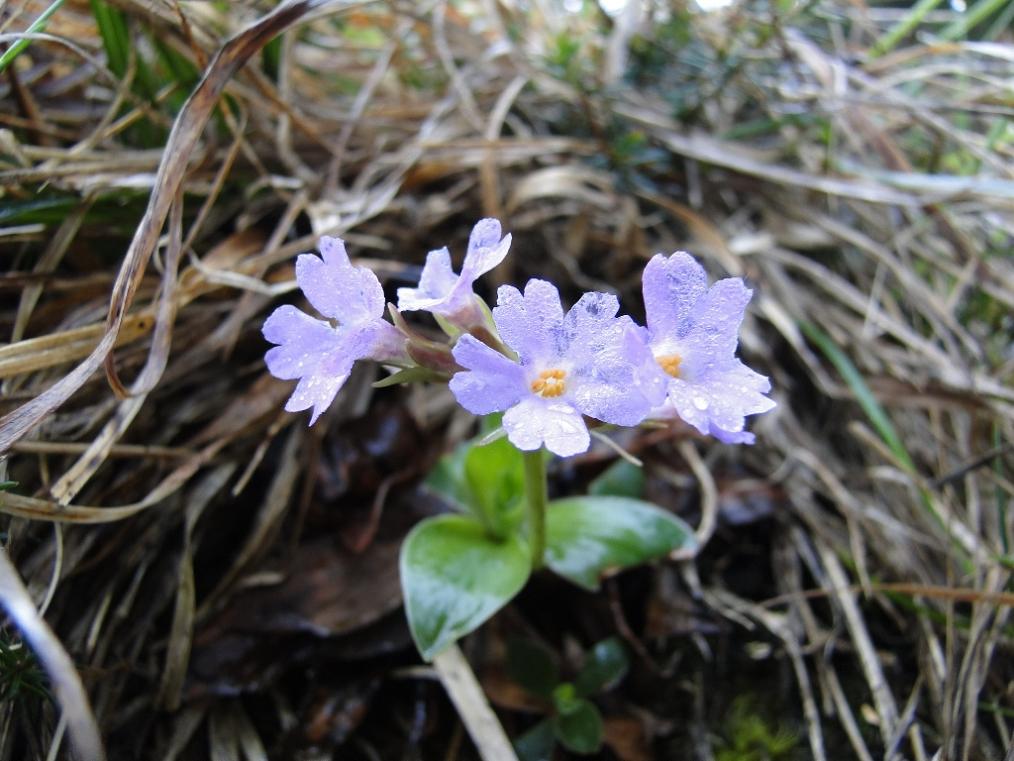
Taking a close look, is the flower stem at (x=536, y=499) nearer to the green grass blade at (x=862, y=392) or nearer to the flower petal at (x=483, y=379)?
the flower petal at (x=483, y=379)

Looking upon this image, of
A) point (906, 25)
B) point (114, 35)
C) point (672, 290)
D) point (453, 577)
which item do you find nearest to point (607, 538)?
point (453, 577)

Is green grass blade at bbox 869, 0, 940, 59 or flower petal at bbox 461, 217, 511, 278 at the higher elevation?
flower petal at bbox 461, 217, 511, 278

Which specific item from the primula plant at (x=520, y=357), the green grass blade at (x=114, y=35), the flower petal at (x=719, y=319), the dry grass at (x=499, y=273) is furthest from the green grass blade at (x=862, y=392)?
the green grass blade at (x=114, y=35)

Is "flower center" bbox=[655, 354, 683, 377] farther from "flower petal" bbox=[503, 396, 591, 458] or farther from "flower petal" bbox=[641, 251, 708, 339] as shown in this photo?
"flower petal" bbox=[503, 396, 591, 458]

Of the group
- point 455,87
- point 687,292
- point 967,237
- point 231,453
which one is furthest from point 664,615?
point 455,87

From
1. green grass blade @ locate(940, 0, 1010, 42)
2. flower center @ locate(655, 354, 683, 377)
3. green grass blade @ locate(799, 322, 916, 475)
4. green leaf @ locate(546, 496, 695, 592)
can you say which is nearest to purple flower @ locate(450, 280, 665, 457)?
flower center @ locate(655, 354, 683, 377)

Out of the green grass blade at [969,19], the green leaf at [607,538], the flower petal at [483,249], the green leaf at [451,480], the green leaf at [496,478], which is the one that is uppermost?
the flower petal at [483,249]

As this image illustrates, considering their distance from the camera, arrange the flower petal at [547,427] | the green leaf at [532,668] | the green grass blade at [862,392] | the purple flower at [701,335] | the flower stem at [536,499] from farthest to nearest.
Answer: the green grass blade at [862,392], the green leaf at [532,668], the flower stem at [536,499], the purple flower at [701,335], the flower petal at [547,427]

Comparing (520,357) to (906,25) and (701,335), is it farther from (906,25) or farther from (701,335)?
(906,25)
